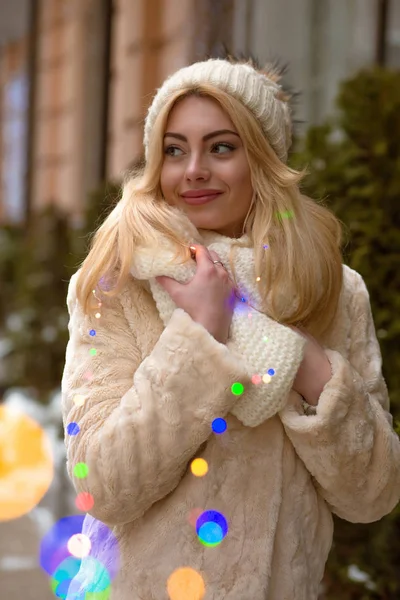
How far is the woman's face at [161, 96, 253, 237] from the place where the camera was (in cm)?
194

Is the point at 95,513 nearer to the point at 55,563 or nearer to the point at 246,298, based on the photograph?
the point at 246,298

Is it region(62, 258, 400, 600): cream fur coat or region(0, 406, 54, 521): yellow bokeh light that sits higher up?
region(62, 258, 400, 600): cream fur coat

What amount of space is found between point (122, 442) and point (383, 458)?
598 mm

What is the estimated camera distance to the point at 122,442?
1720mm

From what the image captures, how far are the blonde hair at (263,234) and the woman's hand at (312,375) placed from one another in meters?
0.10

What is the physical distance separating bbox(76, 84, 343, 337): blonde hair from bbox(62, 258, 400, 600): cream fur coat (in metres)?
0.10

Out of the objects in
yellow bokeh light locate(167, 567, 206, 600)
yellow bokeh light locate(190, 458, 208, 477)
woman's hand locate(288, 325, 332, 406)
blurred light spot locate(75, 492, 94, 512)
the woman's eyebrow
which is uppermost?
the woman's eyebrow

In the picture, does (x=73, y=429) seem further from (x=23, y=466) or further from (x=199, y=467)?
(x=23, y=466)

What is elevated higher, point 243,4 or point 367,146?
point 243,4

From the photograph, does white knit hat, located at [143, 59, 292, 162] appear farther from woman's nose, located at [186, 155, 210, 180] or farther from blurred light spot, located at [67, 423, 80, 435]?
blurred light spot, located at [67, 423, 80, 435]

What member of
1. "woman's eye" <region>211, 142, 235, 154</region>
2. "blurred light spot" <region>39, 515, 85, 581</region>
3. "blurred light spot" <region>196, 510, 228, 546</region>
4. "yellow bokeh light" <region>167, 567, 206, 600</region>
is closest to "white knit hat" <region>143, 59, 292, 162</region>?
"woman's eye" <region>211, 142, 235, 154</region>

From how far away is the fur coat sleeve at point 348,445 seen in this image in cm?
182

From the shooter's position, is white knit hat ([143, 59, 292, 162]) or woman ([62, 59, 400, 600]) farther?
white knit hat ([143, 59, 292, 162])

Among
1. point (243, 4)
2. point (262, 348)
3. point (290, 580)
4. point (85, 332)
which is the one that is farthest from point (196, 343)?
point (243, 4)
